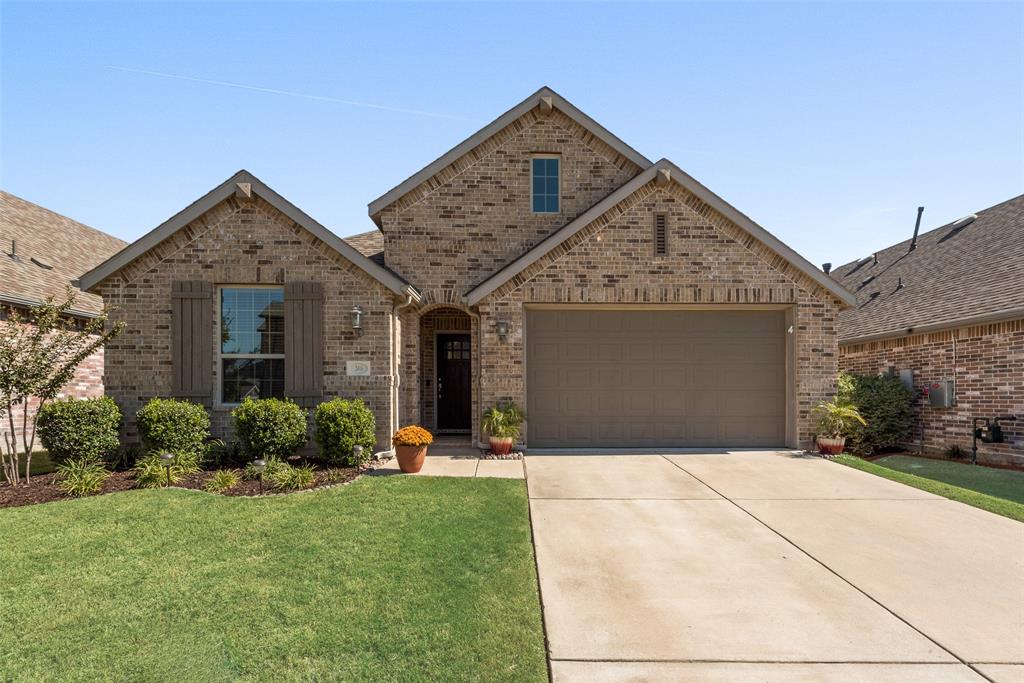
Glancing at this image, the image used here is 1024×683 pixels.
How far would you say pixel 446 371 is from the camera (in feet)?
43.7

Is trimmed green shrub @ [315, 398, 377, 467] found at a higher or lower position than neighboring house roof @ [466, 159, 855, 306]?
lower

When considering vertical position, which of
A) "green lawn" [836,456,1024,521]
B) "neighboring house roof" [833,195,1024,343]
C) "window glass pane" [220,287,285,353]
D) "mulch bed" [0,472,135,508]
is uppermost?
"neighboring house roof" [833,195,1024,343]

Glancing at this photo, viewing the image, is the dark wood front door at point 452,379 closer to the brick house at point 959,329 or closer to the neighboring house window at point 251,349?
the neighboring house window at point 251,349

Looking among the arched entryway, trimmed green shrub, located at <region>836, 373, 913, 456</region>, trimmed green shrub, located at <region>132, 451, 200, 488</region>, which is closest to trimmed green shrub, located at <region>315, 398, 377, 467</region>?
trimmed green shrub, located at <region>132, 451, 200, 488</region>

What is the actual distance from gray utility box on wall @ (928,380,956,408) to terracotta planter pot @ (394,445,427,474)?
34.6 ft

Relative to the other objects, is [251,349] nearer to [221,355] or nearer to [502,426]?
[221,355]

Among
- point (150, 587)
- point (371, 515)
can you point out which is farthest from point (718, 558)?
point (150, 587)

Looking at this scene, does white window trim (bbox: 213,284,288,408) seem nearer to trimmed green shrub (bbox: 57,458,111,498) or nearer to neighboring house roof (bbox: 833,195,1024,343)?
trimmed green shrub (bbox: 57,458,111,498)

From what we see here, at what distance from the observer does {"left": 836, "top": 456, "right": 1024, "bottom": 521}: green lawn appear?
7.11m

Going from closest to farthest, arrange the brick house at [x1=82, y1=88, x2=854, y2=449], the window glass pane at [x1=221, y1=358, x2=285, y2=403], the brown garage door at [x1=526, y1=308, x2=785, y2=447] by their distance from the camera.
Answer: the brick house at [x1=82, y1=88, x2=854, y2=449]
the window glass pane at [x1=221, y1=358, x2=285, y2=403]
the brown garage door at [x1=526, y1=308, x2=785, y2=447]

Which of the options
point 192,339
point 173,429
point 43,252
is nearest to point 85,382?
point 43,252

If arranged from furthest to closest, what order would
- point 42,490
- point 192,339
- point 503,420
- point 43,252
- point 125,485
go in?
point 43,252 → point 503,420 → point 192,339 → point 125,485 → point 42,490

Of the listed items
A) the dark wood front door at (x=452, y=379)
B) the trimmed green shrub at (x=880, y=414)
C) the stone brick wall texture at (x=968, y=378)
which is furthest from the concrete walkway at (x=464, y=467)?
the stone brick wall texture at (x=968, y=378)

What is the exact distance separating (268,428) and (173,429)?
4.92ft
